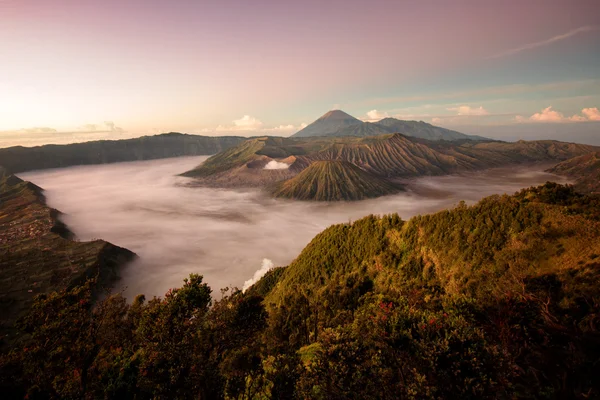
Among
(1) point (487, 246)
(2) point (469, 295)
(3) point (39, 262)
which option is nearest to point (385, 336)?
(2) point (469, 295)

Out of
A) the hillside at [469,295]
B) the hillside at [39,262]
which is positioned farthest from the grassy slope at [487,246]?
the hillside at [39,262]

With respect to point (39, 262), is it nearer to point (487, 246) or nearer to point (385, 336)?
point (385, 336)

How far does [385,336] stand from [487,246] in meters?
33.3

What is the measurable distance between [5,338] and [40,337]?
58.0 metres

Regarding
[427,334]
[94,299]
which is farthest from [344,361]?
[94,299]

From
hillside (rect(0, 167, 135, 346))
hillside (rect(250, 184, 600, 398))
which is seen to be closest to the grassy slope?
hillside (rect(250, 184, 600, 398))

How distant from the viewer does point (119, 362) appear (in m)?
28.3

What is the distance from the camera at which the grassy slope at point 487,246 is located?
3478 cm

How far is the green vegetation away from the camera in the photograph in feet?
59.3

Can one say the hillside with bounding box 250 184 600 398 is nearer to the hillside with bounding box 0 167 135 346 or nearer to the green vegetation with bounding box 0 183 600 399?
the green vegetation with bounding box 0 183 600 399

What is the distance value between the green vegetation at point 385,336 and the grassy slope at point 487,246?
229 millimetres

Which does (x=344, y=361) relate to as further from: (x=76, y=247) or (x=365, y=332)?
(x=76, y=247)

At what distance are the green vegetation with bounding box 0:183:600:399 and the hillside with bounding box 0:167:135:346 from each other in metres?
56.2

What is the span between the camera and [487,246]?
43.8m
